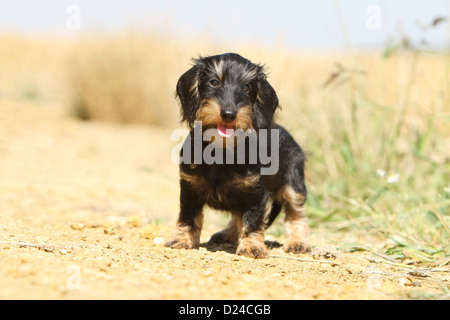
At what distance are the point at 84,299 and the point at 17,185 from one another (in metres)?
4.50

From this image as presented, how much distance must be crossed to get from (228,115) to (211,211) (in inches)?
126

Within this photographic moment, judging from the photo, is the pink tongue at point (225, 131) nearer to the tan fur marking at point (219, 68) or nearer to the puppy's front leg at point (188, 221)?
the tan fur marking at point (219, 68)

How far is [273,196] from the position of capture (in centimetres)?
491

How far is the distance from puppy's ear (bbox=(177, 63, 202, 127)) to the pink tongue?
1.10 ft

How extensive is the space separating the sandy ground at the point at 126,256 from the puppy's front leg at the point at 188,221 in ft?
0.49

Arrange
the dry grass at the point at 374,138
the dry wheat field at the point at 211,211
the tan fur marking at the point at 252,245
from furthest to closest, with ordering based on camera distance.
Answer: the dry grass at the point at 374,138, the tan fur marking at the point at 252,245, the dry wheat field at the point at 211,211

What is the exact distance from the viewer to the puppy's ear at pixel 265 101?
13.8 feet

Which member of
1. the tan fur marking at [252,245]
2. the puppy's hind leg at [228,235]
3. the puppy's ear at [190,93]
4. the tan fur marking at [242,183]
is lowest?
the puppy's hind leg at [228,235]

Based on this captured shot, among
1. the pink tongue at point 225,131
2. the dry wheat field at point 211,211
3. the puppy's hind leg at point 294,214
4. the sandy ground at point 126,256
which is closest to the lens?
the sandy ground at point 126,256

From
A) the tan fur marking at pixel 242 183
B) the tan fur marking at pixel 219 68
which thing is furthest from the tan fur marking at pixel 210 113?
the tan fur marking at pixel 242 183

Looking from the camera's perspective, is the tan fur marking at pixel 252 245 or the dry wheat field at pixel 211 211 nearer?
the dry wheat field at pixel 211 211

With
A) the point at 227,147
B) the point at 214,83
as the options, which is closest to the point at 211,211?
the point at 227,147

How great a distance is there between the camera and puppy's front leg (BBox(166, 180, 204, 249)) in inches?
165
